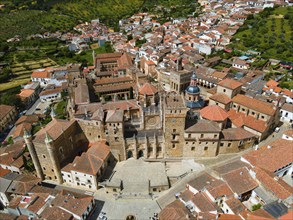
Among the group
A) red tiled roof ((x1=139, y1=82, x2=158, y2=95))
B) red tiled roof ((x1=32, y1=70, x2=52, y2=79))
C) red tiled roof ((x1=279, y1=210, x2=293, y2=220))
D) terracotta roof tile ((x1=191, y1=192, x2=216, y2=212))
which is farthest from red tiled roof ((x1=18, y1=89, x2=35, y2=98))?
Answer: red tiled roof ((x1=279, y1=210, x2=293, y2=220))

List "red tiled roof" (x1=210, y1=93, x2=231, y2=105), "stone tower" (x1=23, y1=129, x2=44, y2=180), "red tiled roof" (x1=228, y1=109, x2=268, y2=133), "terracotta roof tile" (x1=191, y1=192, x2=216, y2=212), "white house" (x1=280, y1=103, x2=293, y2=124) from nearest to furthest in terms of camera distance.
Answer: "terracotta roof tile" (x1=191, y1=192, x2=216, y2=212) < "stone tower" (x1=23, y1=129, x2=44, y2=180) < "red tiled roof" (x1=228, y1=109, x2=268, y2=133) < "red tiled roof" (x1=210, y1=93, x2=231, y2=105) < "white house" (x1=280, y1=103, x2=293, y2=124)

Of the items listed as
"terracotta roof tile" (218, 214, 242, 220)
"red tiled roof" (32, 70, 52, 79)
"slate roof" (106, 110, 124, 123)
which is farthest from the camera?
"red tiled roof" (32, 70, 52, 79)

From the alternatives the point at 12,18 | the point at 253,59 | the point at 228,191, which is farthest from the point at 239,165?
the point at 12,18

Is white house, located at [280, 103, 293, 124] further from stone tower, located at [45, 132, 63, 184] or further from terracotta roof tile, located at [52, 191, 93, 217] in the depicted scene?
stone tower, located at [45, 132, 63, 184]

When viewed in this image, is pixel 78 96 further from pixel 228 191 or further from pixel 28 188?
pixel 228 191

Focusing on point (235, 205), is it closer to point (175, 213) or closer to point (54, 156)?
point (175, 213)
